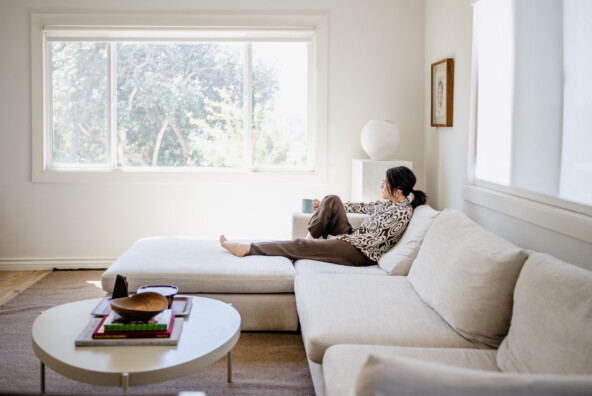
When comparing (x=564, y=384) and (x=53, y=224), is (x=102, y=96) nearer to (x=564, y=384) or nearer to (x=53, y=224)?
(x=53, y=224)

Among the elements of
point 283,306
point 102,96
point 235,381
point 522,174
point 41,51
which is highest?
point 41,51

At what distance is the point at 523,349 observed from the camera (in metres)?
1.90

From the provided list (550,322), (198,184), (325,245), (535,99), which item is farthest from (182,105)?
(550,322)

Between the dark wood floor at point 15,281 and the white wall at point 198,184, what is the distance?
15 centimetres

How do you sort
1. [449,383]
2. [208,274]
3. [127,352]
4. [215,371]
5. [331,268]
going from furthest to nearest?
[331,268]
[208,274]
[215,371]
[127,352]
[449,383]

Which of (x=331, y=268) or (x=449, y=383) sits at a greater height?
(x=449, y=383)

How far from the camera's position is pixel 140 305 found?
8.33ft

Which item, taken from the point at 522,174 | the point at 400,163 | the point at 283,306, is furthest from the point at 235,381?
the point at 400,163

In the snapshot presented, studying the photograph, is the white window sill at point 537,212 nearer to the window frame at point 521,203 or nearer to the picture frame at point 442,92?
the window frame at point 521,203

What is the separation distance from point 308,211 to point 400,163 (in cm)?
81

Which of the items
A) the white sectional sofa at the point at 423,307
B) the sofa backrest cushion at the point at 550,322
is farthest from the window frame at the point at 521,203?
the sofa backrest cushion at the point at 550,322

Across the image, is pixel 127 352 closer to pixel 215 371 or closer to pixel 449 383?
pixel 215 371

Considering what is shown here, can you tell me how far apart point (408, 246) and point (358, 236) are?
393mm

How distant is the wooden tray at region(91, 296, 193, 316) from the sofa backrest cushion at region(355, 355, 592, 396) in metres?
1.65
